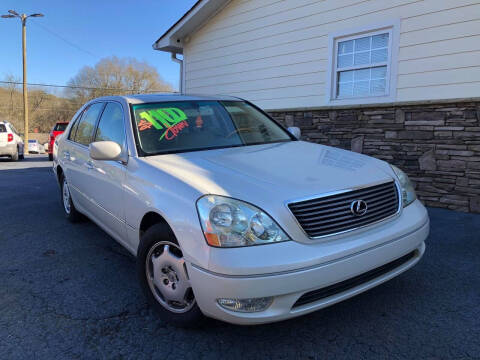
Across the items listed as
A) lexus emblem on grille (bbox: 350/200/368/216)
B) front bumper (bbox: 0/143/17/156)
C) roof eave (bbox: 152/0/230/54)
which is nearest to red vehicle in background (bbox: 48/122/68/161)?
front bumper (bbox: 0/143/17/156)

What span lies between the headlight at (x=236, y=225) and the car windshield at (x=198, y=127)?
1074mm

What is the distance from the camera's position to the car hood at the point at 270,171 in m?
2.20

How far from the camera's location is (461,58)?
214 inches

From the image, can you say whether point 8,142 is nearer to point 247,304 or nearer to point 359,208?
point 247,304

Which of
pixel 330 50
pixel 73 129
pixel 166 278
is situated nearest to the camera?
pixel 166 278

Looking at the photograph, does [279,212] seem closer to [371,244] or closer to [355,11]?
[371,244]

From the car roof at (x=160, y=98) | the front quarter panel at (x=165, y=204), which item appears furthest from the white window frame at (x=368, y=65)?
the front quarter panel at (x=165, y=204)

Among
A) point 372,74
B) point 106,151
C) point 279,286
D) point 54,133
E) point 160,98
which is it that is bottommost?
point 279,286

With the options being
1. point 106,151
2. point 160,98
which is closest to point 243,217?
point 106,151

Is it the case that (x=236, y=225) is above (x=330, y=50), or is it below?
below

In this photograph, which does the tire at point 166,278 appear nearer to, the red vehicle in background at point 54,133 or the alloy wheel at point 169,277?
the alloy wheel at point 169,277

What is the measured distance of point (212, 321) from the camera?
2416 mm

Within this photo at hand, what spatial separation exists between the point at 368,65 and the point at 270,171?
496 cm

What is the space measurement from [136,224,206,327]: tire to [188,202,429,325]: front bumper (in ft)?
0.68
